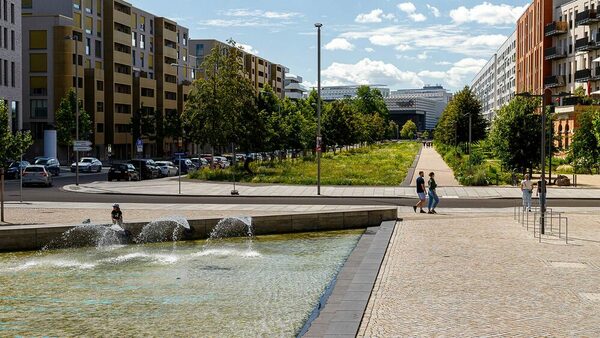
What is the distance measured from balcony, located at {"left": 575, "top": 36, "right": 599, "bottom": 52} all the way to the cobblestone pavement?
60132 millimetres

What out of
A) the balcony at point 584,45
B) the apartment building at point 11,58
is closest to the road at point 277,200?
the apartment building at point 11,58

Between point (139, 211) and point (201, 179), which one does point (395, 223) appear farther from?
point (201, 179)

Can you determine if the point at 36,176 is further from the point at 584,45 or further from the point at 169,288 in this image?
the point at 584,45

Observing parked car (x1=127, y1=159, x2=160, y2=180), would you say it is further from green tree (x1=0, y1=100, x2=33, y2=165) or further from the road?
green tree (x1=0, y1=100, x2=33, y2=165)

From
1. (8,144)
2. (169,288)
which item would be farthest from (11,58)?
(169,288)

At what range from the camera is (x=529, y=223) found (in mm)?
26234

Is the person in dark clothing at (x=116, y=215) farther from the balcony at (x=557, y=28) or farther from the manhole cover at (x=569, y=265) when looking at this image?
the balcony at (x=557, y=28)

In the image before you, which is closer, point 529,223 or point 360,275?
point 360,275

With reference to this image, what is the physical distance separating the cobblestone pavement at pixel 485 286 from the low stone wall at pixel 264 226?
78.3 inches

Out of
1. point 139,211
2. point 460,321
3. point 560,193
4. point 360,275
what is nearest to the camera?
point 460,321

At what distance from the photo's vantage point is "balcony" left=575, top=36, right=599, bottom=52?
77381 mm

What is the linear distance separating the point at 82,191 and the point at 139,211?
1480 centimetres

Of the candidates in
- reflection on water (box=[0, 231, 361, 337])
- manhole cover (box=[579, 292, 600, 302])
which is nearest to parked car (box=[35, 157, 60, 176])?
reflection on water (box=[0, 231, 361, 337])

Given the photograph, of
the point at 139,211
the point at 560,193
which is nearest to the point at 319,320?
the point at 139,211
